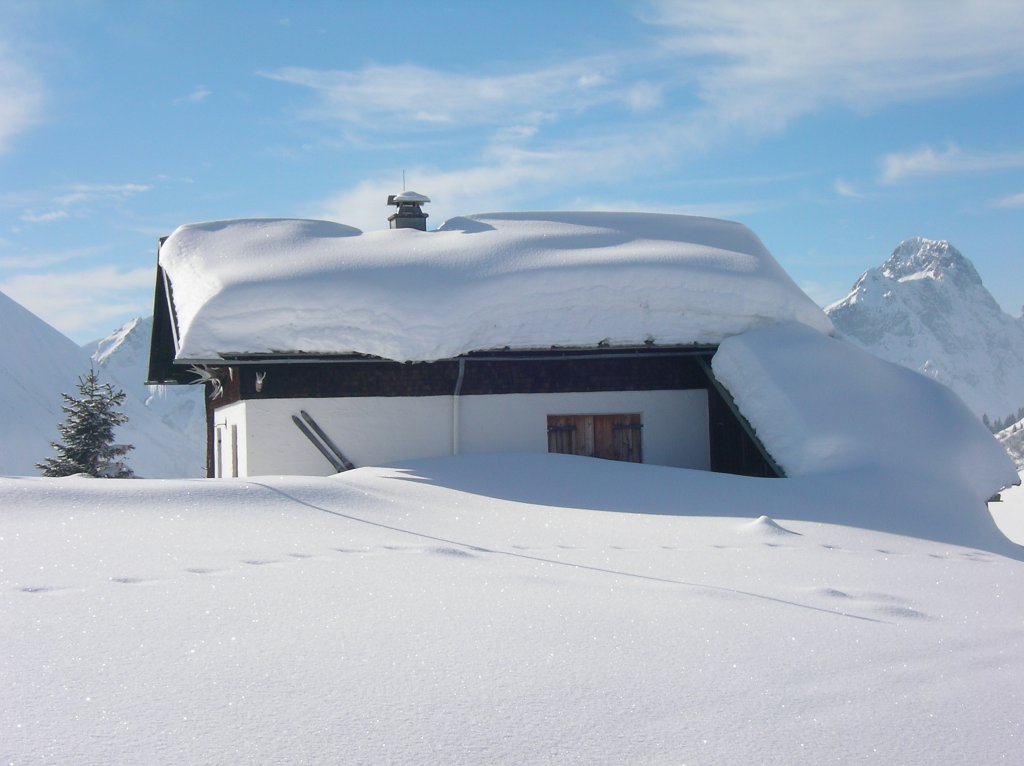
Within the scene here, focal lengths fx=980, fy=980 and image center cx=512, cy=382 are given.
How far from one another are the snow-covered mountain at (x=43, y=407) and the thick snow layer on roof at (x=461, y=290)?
74151 mm

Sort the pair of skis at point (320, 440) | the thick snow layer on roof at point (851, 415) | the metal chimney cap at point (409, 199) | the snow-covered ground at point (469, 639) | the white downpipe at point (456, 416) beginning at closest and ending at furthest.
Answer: the snow-covered ground at point (469, 639) < the thick snow layer on roof at point (851, 415) < the pair of skis at point (320, 440) < the white downpipe at point (456, 416) < the metal chimney cap at point (409, 199)

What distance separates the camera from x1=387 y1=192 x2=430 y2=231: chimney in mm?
18078

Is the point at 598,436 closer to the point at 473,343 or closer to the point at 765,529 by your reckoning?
the point at 473,343

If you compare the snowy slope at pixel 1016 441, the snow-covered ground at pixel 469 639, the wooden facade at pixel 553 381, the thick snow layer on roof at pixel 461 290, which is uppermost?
the thick snow layer on roof at pixel 461 290

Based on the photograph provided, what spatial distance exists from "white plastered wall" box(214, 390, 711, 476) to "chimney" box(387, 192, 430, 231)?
5169 mm

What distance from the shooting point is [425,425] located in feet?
46.2

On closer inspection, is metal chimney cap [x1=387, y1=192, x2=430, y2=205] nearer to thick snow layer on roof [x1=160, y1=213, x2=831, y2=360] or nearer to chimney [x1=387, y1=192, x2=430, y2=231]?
chimney [x1=387, y1=192, x2=430, y2=231]

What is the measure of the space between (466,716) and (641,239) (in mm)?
12940

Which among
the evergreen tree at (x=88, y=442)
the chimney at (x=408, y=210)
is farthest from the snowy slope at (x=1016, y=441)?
the chimney at (x=408, y=210)

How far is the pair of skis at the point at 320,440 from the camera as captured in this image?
1370cm

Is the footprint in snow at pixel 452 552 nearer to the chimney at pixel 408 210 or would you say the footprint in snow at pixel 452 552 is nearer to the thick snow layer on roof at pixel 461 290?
the thick snow layer on roof at pixel 461 290

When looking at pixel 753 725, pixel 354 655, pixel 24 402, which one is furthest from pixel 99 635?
pixel 24 402

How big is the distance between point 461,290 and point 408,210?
4912 millimetres

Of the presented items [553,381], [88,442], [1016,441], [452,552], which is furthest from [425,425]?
[1016,441]
